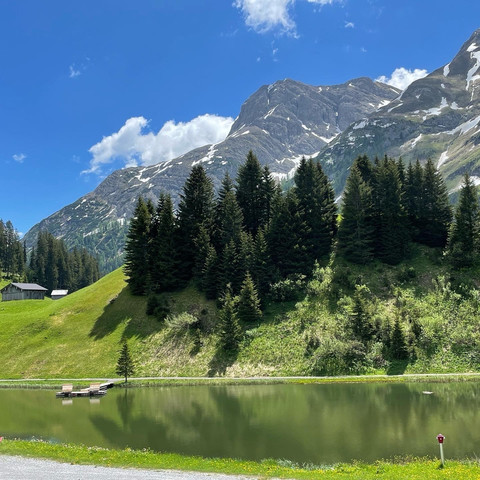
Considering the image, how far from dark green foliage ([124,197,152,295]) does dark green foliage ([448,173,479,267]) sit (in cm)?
5789

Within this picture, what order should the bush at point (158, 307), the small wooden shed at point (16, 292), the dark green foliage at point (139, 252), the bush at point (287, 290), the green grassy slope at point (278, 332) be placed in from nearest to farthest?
the green grassy slope at point (278, 332) < the bush at point (287, 290) < the bush at point (158, 307) < the dark green foliage at point (139, 252) < the small wooden shed at point (16, 292)

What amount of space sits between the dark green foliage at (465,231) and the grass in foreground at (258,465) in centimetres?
5322

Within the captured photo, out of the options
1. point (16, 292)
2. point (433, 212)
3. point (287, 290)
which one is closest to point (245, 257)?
point (287, 290)

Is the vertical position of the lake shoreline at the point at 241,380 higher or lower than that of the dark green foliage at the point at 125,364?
lower

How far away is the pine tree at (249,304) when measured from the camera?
213ft

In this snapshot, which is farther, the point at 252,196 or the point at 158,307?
the point at 252,196

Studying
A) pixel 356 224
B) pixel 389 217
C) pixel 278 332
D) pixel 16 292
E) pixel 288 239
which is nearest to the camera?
pixel 278 332

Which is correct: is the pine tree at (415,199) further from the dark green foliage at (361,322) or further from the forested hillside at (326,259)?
the dark green foliage at (361,322)

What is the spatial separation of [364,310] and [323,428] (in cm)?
3236

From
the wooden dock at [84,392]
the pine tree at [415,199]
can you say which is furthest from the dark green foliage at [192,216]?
the pine tree at [415,199]

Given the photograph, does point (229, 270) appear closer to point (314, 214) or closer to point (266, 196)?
point (314, 214)

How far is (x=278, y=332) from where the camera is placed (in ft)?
200

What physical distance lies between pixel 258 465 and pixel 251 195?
68320 mm

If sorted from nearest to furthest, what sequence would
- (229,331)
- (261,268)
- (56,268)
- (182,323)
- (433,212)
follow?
(229,331), (182,323), (261,268), (433,212), (56,268)
